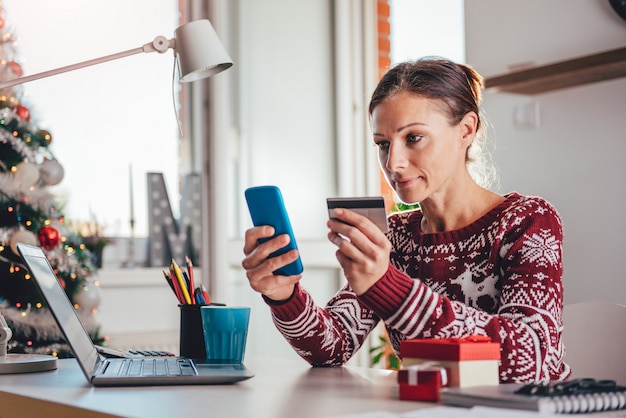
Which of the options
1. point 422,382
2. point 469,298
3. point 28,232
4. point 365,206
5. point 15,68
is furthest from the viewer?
point 15,68

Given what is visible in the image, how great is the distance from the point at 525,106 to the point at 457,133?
1.52 m

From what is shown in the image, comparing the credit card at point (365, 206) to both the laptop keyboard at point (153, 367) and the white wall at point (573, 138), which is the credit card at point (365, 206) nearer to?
the laptop keyboard at point (153, 367)

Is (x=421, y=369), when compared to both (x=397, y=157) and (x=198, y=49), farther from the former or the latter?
(x=198, y=49)

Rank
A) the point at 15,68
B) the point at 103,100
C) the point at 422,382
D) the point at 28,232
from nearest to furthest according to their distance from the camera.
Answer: the point at 422,382, the point at 28,232, the point at 15,68, the point at 103,100

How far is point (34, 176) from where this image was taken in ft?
8.63

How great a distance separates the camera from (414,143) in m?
1.47

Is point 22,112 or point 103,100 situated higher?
point 103,100

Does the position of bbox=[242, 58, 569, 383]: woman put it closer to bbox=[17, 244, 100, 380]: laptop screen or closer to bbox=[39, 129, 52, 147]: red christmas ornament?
bbox=[17, 244, 100, 380]: laptop screen

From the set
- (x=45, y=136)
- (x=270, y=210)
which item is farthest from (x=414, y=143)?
(x=45, y=136)

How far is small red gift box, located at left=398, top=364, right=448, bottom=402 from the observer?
927 mm

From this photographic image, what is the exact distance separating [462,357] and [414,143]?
60cm

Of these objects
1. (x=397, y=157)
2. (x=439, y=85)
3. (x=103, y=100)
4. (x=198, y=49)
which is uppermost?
(x=103, y=100)

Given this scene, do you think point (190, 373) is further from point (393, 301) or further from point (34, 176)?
point (34, 176)

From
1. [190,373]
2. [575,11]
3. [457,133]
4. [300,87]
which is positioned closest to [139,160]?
[300,87]
